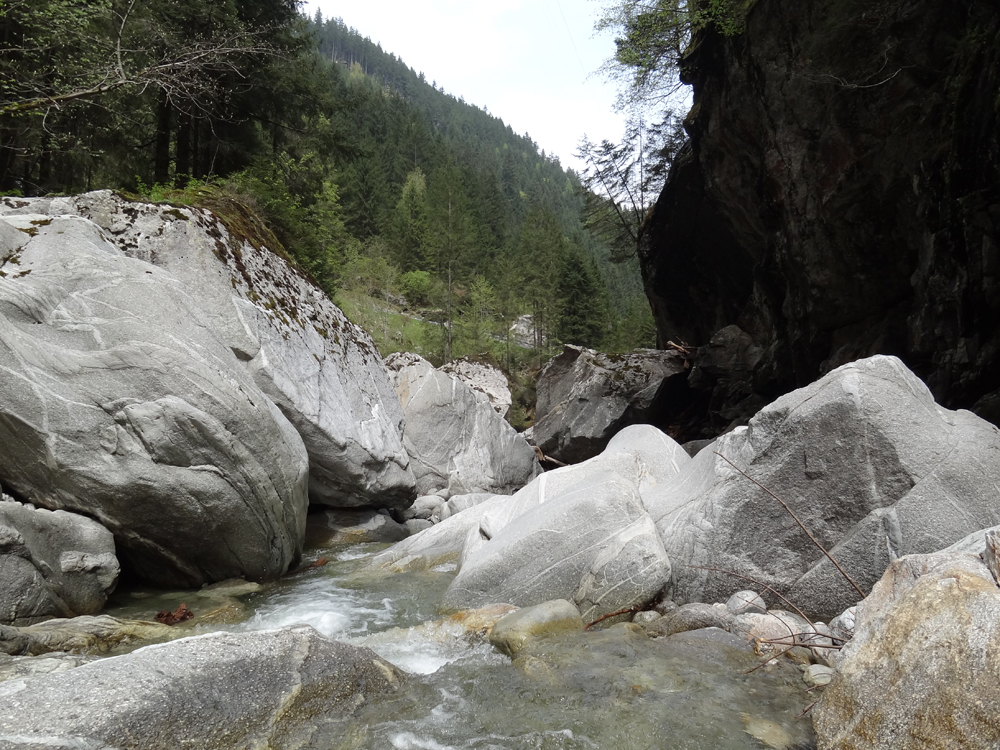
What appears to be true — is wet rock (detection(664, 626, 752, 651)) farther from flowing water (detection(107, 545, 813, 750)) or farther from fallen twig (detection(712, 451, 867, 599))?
fallen twig (detection(712, 451, 867, 599))

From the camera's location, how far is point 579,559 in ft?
21.6

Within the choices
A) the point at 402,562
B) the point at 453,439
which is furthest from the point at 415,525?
the point at 453,439

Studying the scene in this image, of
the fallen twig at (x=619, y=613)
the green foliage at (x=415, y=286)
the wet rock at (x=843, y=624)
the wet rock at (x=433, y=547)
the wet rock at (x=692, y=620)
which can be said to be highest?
the green foliage at (x=415, y=286)

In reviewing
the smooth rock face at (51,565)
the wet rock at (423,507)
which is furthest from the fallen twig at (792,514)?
the wet rock at (423,507)

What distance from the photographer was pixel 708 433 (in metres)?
20.3

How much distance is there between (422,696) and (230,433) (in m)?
4.21

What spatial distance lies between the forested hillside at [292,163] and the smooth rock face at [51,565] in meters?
4.80

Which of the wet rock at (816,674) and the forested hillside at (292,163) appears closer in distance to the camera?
the wet rock at (816,674)

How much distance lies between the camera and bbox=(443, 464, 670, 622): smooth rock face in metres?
6.12

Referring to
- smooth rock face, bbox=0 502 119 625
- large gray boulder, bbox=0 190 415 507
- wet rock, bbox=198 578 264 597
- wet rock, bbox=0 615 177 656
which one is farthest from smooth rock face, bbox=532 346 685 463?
wet rock, bbox=0 615 177 656

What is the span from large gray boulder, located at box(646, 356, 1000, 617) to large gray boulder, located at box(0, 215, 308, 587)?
16.8ft

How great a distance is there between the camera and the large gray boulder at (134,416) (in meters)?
6.01

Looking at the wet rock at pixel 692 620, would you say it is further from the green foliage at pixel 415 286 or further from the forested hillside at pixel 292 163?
the green foliage at pixel 415 286

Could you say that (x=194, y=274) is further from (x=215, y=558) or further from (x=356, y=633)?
(x=356, y=633)
